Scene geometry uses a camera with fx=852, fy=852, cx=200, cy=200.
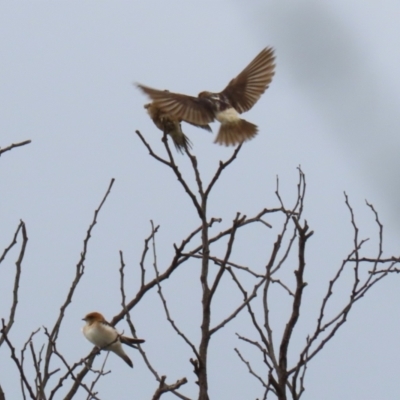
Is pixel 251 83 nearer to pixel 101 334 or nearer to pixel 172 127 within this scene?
pixel 172 127

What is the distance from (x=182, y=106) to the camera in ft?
14.8

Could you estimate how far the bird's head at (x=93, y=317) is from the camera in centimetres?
492

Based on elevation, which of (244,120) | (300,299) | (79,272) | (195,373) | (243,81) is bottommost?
(195,373)

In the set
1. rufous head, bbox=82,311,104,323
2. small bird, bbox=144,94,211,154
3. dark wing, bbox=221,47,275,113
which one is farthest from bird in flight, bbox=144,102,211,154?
rufous head, bbox=82,311,104,323

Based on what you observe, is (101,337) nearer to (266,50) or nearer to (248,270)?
(248,270)

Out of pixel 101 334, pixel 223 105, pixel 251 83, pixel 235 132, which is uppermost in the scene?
pixel 251 83

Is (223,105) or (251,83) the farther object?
(251,83)

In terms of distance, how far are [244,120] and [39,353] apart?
6.71ft

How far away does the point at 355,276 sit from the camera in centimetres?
299

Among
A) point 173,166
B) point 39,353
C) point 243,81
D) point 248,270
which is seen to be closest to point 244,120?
point 243,81

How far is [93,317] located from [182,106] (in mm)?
1378

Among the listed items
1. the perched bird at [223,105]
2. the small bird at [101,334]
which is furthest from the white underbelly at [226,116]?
the small bird at [101,334]

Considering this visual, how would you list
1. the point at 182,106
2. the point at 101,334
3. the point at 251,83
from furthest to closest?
the point at 251,83, the point at 101,334, the point at 182,106

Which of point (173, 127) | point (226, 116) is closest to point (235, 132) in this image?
point (226, 116)
